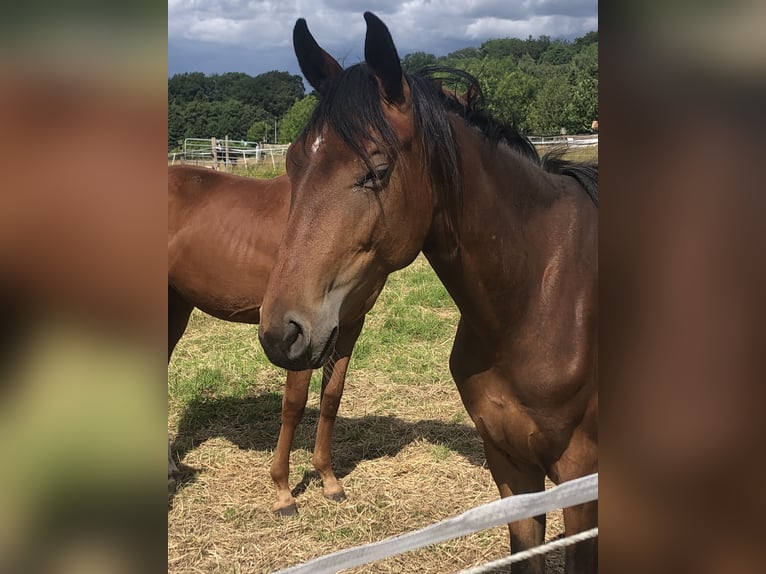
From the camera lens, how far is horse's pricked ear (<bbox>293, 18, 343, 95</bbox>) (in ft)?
5.76

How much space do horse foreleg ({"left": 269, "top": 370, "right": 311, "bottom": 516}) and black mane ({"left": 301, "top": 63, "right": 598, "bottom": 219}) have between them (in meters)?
1.99

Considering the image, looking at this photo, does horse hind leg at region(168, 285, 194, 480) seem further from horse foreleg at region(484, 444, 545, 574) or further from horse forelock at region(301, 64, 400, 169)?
horse forelock at region(301, 64, 400, 169)

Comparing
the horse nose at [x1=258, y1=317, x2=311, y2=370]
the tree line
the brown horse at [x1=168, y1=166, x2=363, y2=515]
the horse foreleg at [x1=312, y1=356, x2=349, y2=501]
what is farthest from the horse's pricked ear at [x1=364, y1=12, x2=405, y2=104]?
the tree line

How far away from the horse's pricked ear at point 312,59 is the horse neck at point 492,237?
0.42 meters

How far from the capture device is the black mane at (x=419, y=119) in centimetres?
151

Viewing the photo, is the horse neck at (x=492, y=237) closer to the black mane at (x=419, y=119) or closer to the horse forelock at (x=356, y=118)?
the black mane at (x=419, y=119)

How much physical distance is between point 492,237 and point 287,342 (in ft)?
2.07

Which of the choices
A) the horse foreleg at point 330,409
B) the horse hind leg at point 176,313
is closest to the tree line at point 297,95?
the horse hind leg at point 176,313

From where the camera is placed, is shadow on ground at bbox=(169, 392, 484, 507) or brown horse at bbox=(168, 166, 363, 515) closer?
brown horse at bbox=(168, 166, 363, 515)

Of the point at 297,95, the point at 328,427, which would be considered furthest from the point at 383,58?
the point at 297,95
